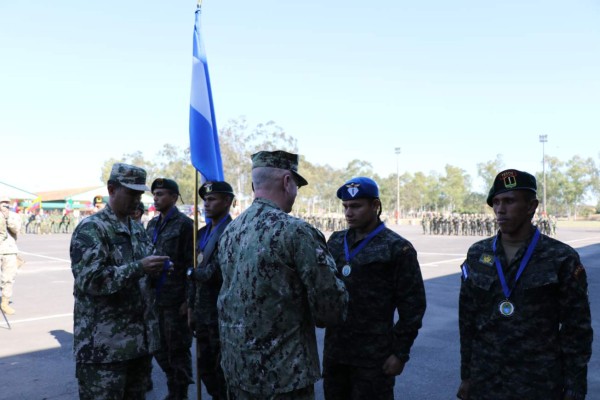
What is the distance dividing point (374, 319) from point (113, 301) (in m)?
1.57

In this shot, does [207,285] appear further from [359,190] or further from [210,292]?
[359,190]

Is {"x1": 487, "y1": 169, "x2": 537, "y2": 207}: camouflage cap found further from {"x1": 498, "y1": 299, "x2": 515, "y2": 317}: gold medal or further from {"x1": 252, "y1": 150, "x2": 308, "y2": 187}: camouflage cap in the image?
{"x1": 252, "y1": 150, "x2": 308, "y2": 187}: camouflage cap

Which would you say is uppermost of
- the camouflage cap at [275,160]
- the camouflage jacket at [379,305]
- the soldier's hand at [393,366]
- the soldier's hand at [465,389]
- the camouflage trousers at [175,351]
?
the camouflage cap at [275,160]

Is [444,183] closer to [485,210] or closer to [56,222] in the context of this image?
[485,210]

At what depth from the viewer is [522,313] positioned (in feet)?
8.04

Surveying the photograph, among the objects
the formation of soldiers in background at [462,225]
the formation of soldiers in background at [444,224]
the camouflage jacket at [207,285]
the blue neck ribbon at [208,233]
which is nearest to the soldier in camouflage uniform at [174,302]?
the blue neck ribbon at [208,233]

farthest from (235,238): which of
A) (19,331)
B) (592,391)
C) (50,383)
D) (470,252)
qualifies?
(19,331)

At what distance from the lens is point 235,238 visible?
2.29 metres

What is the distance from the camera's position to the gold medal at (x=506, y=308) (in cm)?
248

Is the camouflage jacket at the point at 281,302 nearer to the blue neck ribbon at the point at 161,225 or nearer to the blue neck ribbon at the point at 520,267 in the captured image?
the blue neck ribbon at the point at 520,267

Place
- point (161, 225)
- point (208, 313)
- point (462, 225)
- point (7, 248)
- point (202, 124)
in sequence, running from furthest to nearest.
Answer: point (462, 225), point (7, 248), point (161, 225), point (202, 124), point (208, 313)

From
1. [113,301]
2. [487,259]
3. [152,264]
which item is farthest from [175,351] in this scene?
[487,259]

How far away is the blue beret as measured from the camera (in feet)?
10.2

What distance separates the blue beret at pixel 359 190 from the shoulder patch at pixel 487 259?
784 mm
